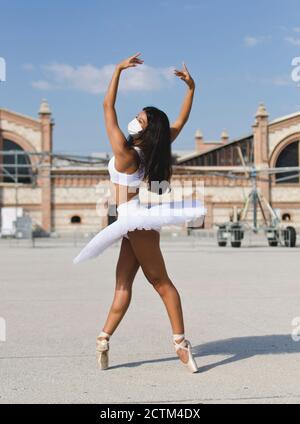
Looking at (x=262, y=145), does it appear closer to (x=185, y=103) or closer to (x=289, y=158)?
(x=289, y=158)

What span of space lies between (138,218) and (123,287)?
1.88 feet

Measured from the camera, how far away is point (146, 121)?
458 cm

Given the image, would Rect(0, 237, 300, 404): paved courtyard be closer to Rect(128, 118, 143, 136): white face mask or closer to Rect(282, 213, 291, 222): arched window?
Rect(128, 118, 143, 136): white face mask

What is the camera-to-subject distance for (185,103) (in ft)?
16.6

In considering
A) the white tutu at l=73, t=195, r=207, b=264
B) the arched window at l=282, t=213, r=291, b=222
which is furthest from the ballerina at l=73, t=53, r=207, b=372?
the arched window at l=282, t=213, r=291, b=222

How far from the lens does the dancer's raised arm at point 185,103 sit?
4.91 metres

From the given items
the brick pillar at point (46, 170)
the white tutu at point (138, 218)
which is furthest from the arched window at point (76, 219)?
the white tutu at point (138, 218)

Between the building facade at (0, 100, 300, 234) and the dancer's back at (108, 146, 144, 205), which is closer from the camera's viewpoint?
the dancer's back at (108, 146, 144, 205)

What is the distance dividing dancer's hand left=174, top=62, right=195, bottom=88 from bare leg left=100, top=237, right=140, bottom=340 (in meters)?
1.41

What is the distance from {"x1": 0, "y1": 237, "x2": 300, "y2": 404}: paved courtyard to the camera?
3809 mm

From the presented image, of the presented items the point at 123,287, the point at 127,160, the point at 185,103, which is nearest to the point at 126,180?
the point at 127,160

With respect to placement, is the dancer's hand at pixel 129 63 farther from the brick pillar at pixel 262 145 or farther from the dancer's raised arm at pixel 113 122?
the brick pillar at pixel 262 145
